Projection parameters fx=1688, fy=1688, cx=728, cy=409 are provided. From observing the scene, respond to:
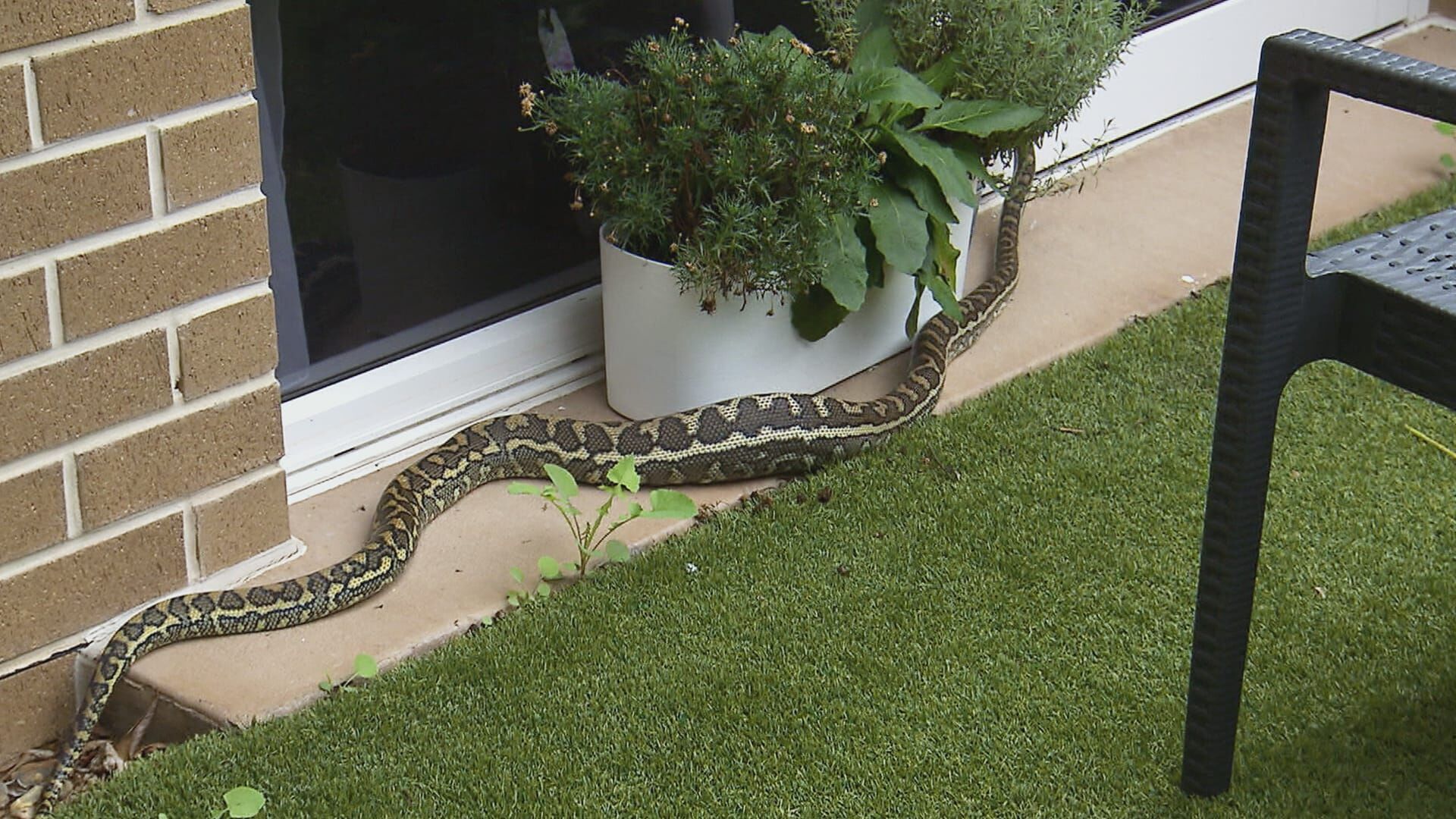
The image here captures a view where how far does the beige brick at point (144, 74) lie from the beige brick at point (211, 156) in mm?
49

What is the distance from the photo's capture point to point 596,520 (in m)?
3.76

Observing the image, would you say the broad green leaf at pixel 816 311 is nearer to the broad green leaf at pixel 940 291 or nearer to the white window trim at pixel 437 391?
the broad green leaf at pixel 940 291

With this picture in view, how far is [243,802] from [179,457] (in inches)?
30.1

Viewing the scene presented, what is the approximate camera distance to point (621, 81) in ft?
14.4

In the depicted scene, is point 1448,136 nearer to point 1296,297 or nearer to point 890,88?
point 890,88

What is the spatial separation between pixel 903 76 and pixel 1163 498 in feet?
3.91

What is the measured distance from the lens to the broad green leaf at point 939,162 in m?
4.04

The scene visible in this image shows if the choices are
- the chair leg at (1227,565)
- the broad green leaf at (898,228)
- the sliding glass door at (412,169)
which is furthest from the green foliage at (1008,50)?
the chair leg at (1227,565)

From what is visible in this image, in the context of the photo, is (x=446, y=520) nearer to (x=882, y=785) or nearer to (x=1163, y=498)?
(x=882, y=785)

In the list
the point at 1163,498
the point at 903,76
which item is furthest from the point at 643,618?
the point at 903,76

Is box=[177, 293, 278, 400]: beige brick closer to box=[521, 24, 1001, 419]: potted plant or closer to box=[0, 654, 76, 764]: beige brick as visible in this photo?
box=[0, 654, 76, 764]: beige brick

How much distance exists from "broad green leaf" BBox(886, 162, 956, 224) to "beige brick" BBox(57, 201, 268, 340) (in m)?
1.56

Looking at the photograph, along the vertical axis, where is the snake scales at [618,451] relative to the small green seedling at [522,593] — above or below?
above

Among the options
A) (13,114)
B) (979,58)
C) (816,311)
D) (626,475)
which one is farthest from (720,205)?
(13,114)
